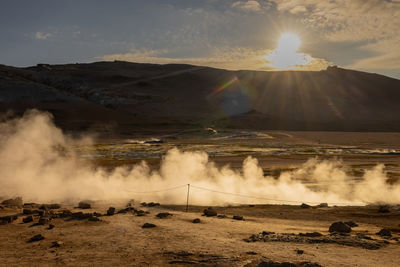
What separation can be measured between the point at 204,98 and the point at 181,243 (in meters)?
145

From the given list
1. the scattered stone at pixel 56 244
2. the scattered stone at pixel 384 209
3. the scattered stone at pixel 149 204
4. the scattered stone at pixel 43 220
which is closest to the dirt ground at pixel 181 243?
the scattered stone at pixel 56 244

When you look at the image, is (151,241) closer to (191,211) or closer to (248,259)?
(248,259)

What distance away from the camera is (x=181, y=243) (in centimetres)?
1271

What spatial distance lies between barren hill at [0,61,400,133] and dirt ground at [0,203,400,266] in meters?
84.9

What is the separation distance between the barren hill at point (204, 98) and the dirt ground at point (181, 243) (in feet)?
279

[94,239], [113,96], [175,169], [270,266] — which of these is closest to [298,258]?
[270,266]

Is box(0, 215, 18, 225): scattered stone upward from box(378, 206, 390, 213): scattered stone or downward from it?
downward

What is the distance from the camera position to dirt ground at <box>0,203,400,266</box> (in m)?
11.0

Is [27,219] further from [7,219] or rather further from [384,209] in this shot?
[384,209]

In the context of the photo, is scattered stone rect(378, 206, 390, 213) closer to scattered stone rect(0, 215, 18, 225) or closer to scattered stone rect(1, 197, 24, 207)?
scattered stone rect(0, 215, 18, 225)

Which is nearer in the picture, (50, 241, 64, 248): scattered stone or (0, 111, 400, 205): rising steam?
(50, 241, 64, 248): scattered stone

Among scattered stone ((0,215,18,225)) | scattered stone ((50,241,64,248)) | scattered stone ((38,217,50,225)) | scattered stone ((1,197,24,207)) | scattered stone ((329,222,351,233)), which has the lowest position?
scattered stone ((1,197,24,207))

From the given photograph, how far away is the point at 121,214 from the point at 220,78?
168252 millimetres

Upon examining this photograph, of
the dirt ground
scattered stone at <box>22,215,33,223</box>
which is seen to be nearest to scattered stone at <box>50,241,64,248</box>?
the dirt ground
